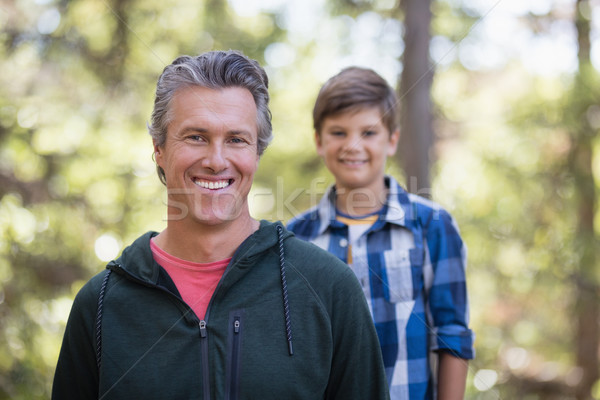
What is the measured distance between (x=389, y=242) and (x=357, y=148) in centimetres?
53

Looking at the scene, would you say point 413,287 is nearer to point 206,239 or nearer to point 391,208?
point 391,208

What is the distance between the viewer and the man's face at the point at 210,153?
177 centimetres

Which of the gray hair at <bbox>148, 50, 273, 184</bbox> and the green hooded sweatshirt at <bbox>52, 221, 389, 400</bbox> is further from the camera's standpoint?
the gray hair at <bbox>148, 50, 273, 184</bbox>

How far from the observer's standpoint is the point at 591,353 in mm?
8188

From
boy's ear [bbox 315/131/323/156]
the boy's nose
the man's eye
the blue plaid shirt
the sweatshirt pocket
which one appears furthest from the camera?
boy's ear [bbox 315/131/323/156]

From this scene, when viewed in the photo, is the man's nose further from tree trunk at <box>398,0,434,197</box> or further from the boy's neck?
tree trunk at <box>398,0,434,197</box>

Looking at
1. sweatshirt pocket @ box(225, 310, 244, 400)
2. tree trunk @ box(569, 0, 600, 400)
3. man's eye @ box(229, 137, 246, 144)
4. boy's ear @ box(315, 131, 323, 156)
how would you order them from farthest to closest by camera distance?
tree trunk @ box(569, 0, 600, 400) → boy's ear @ box(315, 131, 323, 156) → man's eye @ box(229, 137, 246, 144) → sweatshirt pocket @ box(225, 310, 244, 400)

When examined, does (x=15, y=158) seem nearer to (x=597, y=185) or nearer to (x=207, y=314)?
(x=207, y=314)

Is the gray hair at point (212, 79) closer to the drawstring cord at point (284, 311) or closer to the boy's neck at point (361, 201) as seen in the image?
the drawstring cord at point (284, 311)

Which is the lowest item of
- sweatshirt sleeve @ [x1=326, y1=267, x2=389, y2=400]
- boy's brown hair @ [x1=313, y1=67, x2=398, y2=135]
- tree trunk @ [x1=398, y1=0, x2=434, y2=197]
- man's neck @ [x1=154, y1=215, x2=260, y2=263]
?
sweatshirt sleeve @ [x1=326, y1=267, x2=389, y2=400]

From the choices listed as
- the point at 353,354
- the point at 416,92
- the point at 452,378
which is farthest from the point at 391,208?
the point at 416,92

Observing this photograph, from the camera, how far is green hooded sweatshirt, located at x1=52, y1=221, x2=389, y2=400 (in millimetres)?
1616

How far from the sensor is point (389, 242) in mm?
2615

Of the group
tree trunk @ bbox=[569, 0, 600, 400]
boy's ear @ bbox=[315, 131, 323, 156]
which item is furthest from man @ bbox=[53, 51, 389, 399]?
tree trunk @ bbox=[569, 0, 600, 400]
